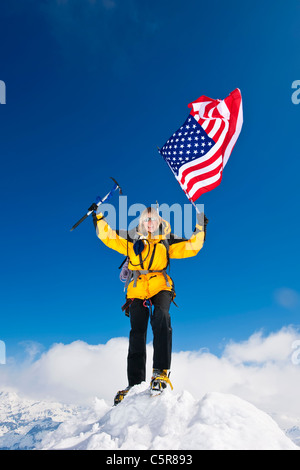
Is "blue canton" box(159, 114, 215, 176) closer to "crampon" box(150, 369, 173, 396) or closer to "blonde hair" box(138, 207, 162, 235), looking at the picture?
"blonde hair" box(138, 207, 162, 235)

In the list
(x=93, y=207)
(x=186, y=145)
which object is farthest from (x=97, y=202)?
(x=186, y=145)

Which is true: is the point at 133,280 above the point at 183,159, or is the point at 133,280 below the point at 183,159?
below

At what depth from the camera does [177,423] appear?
4.80 m

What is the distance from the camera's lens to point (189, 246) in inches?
303

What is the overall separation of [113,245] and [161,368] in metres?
3.03

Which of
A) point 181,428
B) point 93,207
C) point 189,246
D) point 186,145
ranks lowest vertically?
point 181,428

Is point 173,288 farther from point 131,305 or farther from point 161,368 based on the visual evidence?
point 161,368

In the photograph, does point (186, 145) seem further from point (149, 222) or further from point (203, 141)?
point (149, 222)

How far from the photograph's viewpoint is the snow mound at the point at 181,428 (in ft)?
13.8

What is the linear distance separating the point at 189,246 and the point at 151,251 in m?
0.95

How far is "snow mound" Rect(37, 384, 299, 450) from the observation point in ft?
13.8

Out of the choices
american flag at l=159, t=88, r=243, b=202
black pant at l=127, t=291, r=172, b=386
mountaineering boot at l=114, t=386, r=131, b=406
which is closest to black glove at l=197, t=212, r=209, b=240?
black pant at l=127, t=291, r=172, b=386

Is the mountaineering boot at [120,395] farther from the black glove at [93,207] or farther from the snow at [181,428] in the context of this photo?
the black glove at [93,207]
